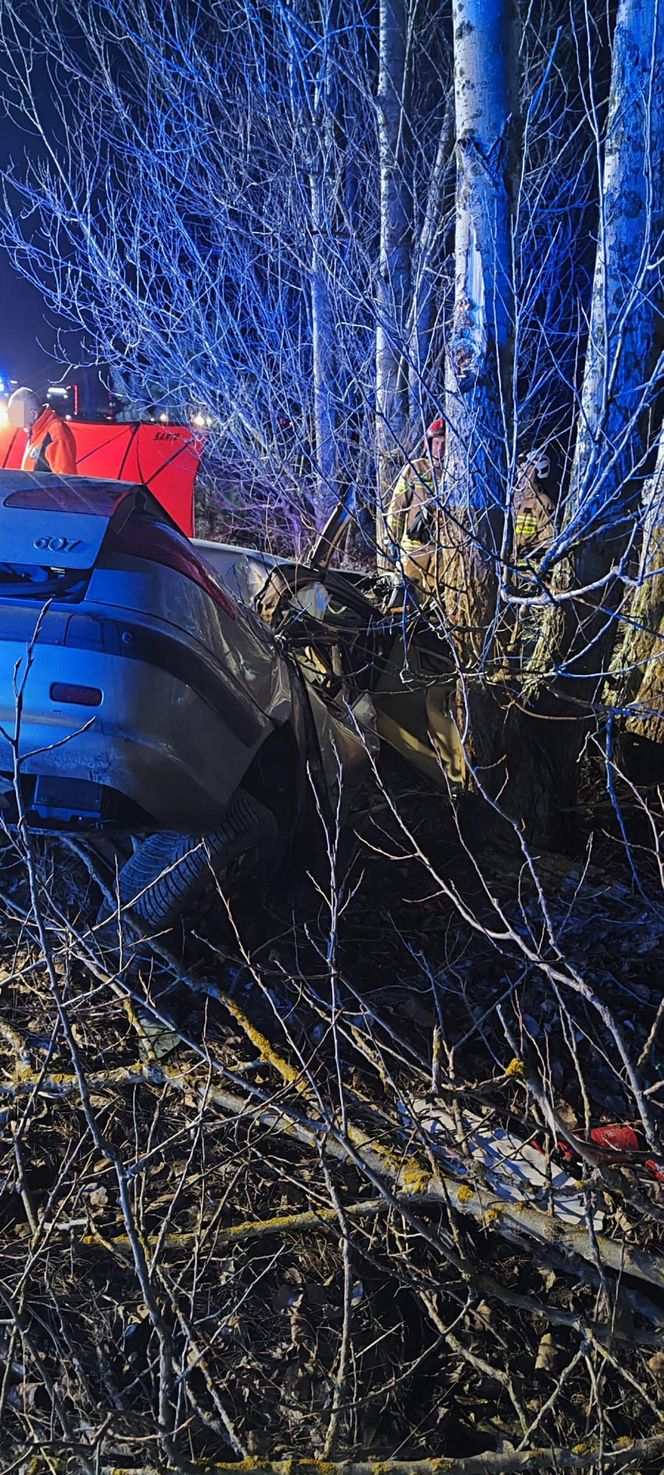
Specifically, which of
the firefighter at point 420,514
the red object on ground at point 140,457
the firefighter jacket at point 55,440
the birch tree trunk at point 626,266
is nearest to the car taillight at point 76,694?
the firefighter at point 420,514

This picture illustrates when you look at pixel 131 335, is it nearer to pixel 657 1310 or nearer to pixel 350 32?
pixel 350 32

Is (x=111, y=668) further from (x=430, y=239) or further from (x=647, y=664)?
(x=430, y=239)

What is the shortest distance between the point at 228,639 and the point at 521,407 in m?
1.67

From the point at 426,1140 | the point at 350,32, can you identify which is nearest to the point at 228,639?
the point at 426,1140

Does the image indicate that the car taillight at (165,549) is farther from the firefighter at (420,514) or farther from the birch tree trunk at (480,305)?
the birch tree trunk at (480,305)

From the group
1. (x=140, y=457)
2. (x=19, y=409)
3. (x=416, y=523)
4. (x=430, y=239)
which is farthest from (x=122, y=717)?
(x=19, y=409)

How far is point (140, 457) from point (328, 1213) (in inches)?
303

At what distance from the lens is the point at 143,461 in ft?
28.0

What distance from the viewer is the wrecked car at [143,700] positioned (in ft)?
8.69

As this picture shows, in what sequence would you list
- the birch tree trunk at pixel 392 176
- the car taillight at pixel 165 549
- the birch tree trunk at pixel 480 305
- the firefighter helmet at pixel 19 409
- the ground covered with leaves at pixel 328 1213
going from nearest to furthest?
the ground covered with leaves at pixel 328 1213
the car taillight at pixel 165 549
the birch tree trunk at pixel 480 305
the birch tree trunk at pixel 392 176
the firefighter helmet at pixel 19 409

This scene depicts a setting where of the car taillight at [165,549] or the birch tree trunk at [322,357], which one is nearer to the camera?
the car taillight at [165,549]

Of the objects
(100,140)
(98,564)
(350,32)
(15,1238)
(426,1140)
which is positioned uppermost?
(350,32)

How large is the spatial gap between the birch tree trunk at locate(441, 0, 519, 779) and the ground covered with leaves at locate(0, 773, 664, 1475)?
1.43m

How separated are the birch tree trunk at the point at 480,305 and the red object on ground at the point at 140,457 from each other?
186 inches
